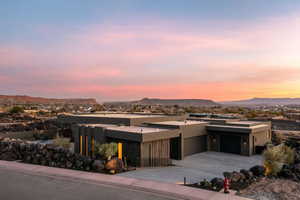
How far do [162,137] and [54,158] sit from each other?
8873 millimetres

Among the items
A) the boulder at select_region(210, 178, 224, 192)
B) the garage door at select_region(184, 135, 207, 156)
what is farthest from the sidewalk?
the garage door at select_region(184, 135, 207, 156)

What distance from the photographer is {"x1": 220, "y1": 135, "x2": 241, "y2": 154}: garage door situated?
2503cm

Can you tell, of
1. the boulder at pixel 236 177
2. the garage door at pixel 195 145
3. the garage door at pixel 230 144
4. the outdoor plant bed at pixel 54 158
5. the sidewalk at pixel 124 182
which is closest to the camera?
the sidewalk at pixel 124 182

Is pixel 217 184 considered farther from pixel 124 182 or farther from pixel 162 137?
pixel 162 137

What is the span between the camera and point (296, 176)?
15.1 metres

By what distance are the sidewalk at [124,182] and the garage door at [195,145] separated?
10714mm

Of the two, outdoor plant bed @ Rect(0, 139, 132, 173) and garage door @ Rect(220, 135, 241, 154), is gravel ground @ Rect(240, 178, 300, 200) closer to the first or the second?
outdoor plant bed @ Rect(0, 139, 132, 173)

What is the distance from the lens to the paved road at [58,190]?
38.0 feet

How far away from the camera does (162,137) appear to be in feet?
65.5

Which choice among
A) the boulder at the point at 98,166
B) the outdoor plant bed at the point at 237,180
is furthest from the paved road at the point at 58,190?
the outdoor plant bed at the point at 237,180

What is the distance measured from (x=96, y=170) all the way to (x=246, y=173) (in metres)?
10.0

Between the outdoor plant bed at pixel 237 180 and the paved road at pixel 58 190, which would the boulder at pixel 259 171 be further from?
the paved road at pixel 58 190

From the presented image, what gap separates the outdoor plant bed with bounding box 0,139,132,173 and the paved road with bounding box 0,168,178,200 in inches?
92.6

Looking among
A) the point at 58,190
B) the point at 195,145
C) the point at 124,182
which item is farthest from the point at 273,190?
the point at 195,145
